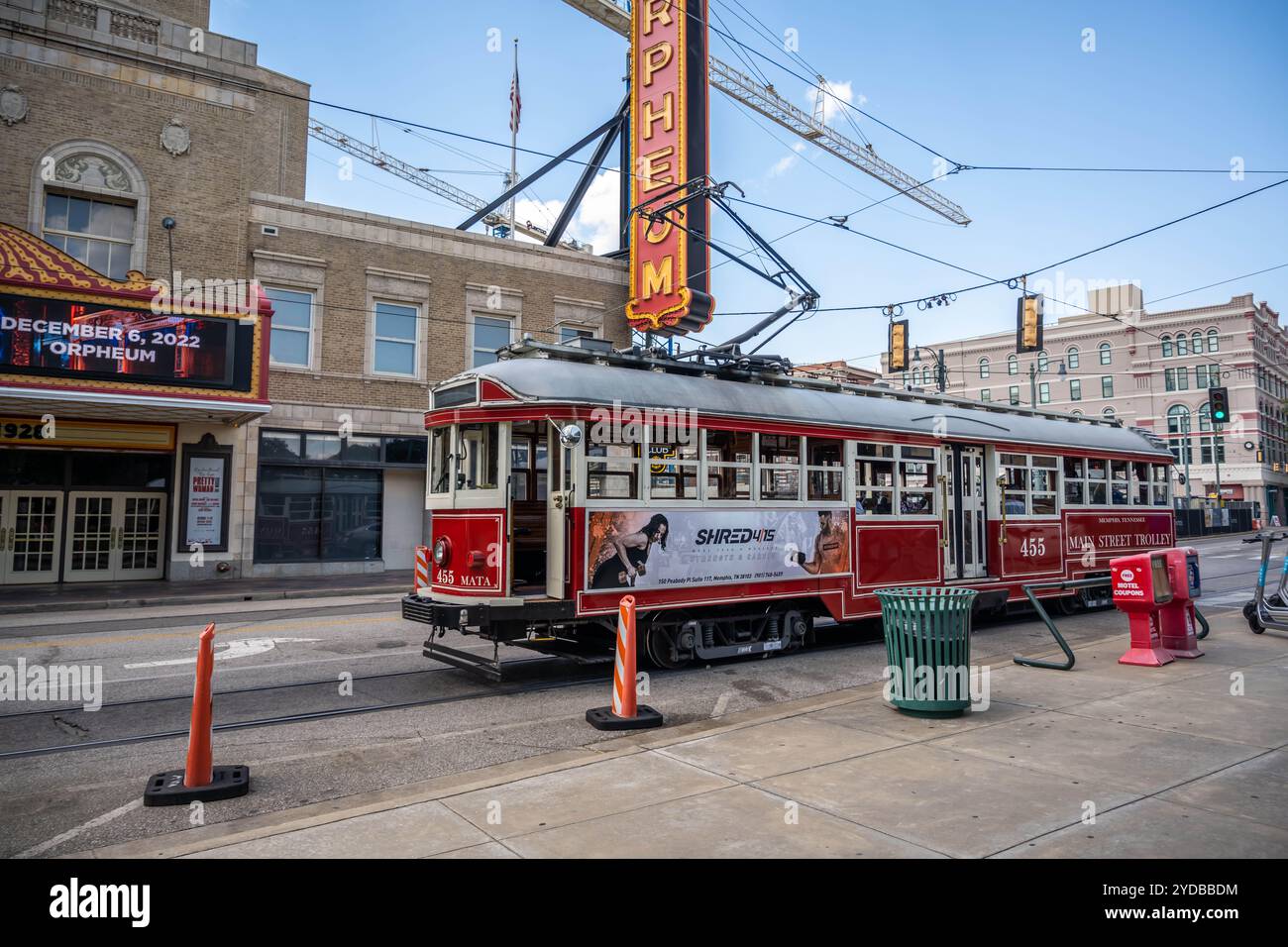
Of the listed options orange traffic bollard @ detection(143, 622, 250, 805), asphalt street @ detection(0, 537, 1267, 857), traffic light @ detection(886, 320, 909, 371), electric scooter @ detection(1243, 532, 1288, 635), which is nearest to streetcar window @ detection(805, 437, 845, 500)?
asphalt street @ detection(0, 537, 1267, 857)

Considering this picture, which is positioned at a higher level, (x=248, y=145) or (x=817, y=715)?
(x=248, y=145)

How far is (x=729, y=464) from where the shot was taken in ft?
33.2

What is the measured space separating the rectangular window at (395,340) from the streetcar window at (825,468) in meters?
15.0

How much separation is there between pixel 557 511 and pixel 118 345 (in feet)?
44.3

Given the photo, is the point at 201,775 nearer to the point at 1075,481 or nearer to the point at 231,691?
the point at 231,691

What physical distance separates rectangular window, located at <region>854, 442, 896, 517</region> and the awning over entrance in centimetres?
1366

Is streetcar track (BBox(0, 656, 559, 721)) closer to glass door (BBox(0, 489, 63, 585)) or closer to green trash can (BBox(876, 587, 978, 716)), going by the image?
green trash can (BBox(876, 587, 978, 716))

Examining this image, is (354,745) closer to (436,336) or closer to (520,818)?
(520,818)

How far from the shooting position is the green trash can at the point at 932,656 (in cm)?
702

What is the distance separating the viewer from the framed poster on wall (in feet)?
64.9

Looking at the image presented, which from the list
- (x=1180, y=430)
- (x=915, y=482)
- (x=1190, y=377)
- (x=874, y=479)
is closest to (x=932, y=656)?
(x=874, y=479)
